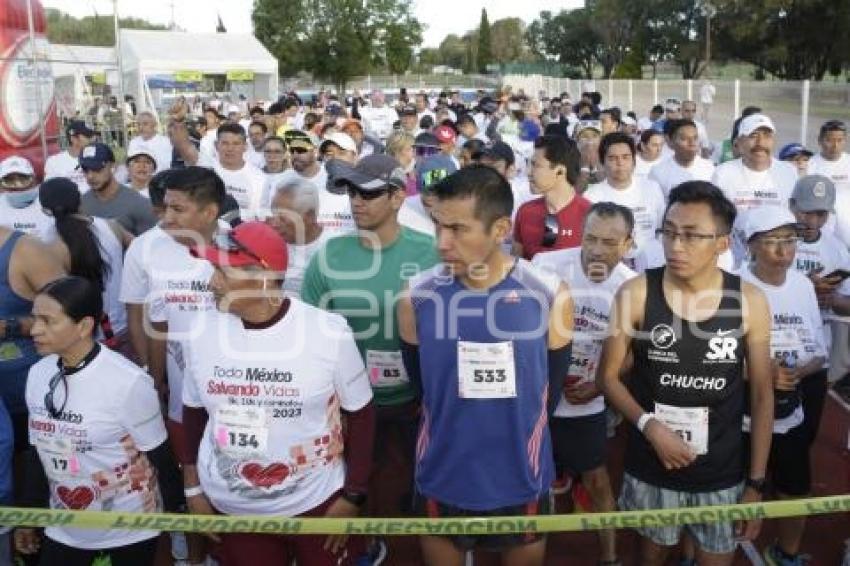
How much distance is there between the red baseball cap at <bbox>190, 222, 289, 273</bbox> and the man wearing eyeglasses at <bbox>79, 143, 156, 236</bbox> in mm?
3531

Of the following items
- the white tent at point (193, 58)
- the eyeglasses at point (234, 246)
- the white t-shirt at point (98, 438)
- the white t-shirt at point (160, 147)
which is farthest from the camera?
the white tent at point (193, 58)

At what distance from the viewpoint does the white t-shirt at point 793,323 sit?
3.62 meters

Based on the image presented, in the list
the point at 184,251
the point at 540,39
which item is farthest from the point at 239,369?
the point at 540,39

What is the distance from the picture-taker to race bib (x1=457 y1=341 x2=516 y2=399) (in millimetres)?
2680

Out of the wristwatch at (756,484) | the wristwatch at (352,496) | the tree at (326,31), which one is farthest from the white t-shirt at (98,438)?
the tree at (326,31)

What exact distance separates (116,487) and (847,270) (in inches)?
154

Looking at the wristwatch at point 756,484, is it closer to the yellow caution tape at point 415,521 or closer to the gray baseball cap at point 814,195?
the yellow caution tape at point 415,521

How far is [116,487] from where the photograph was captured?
119 inches

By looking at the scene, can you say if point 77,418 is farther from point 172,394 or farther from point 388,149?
point 388,149

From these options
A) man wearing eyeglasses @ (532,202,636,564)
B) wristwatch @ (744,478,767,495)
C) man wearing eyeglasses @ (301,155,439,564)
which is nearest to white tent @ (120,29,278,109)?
man wearing eyeglasses @ (301,155,439,564)

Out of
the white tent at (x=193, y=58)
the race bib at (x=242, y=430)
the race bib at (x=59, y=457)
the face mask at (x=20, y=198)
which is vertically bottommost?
the race bib at (x=59, y=457)

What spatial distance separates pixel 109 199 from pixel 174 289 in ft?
8.82

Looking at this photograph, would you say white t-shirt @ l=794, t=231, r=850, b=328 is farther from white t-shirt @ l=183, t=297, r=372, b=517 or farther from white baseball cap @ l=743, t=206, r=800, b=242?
white t-shirt @ l=183, t=297, r=372, b=517

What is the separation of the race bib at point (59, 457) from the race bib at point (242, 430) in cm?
62
